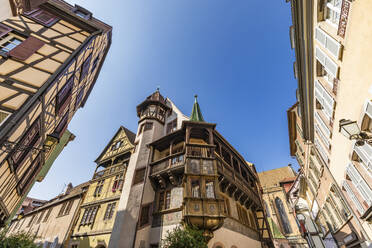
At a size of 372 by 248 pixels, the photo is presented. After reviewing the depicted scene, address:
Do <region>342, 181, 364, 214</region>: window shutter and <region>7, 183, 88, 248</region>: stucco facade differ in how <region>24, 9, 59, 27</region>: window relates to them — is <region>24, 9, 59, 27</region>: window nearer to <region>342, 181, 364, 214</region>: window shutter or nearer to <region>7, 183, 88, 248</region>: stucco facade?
<region>7, 183, 88, 248</region>: stucco facade

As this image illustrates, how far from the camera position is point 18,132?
20.0 ft

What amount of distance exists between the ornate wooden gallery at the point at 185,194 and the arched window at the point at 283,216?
15.4 metres

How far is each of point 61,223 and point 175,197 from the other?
13.6m

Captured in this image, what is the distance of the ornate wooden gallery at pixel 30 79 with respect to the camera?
19.2 ft

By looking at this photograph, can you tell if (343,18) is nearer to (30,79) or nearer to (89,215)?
(30,79)

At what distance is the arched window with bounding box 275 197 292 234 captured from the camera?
1076 inches

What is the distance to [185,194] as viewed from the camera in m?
9.55

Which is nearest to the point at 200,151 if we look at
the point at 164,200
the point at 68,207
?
the point at 164,200

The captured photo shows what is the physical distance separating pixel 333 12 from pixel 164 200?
12.7 meters

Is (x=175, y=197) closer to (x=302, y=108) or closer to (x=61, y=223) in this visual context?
(x=302, y=108)

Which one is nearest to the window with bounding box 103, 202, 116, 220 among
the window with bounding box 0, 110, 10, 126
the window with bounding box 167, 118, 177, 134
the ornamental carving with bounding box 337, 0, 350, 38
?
the window with bounding box 167, 118, 177, 134

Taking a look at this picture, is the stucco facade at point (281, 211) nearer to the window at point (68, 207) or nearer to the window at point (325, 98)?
the window at point (325, 98)

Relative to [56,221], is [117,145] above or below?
above

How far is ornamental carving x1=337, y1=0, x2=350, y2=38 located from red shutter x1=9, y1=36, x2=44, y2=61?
11.5 metres
